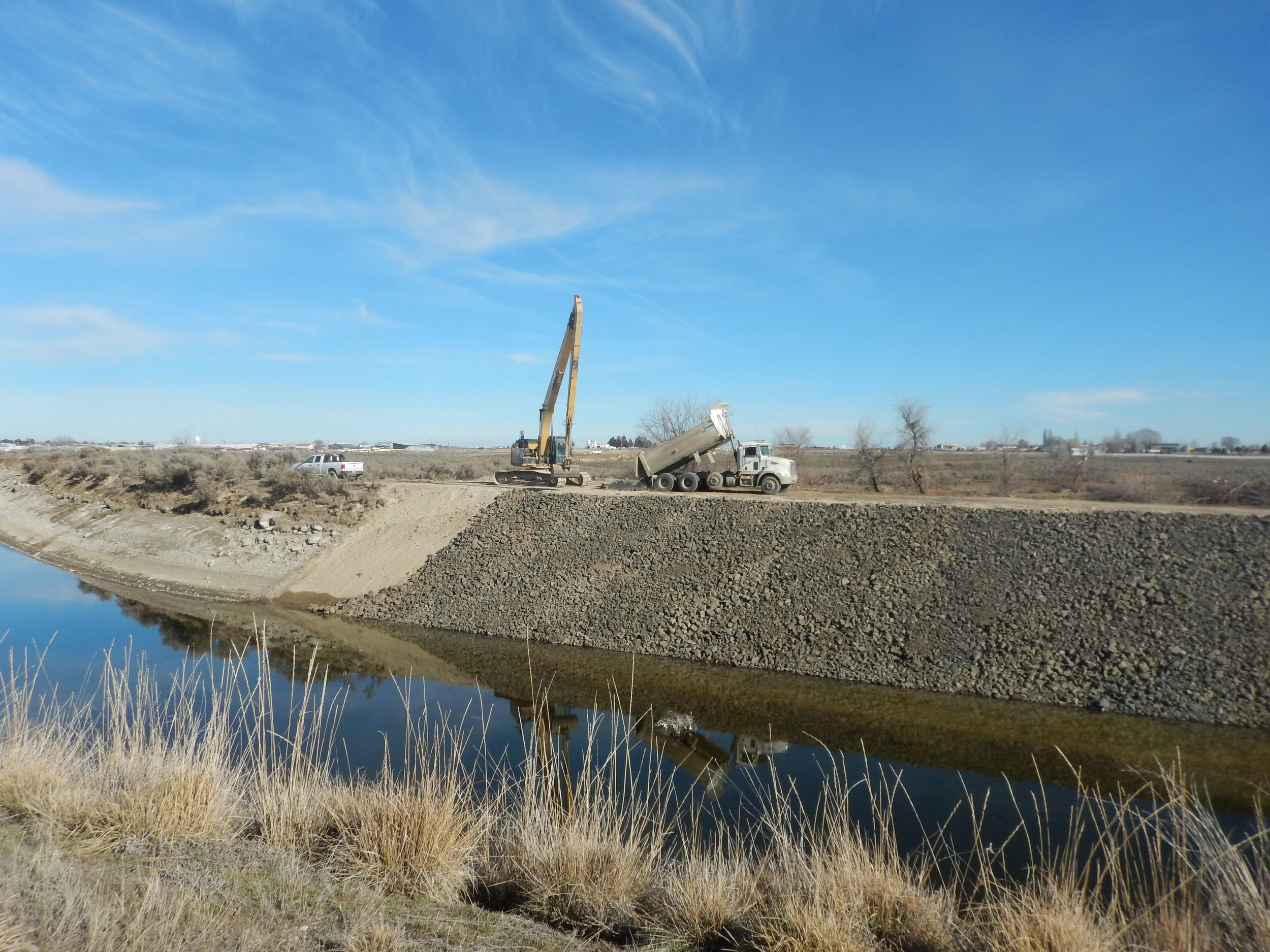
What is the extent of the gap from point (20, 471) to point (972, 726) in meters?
65.4

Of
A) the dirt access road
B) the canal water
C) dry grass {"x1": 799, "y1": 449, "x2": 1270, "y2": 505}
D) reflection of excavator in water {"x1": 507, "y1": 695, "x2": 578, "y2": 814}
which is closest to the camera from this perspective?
reflection of excavator in water {"x1": 507, "y1": 695, "x2": 578, "y2": 814}

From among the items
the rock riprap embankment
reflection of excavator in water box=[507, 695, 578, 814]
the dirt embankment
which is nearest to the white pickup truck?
the dirt embankment

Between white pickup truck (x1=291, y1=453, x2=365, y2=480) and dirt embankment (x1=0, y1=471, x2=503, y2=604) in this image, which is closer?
dirt embankment (x1=0, y1=471, x2=503, y2=604)

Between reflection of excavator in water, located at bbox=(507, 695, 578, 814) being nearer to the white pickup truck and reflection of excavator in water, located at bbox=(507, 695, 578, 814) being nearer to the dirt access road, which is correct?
the dirt access road

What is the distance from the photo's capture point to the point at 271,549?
85.9 ft

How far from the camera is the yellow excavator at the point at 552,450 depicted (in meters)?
28.6

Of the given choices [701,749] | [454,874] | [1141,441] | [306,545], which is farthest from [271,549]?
[1141,441]

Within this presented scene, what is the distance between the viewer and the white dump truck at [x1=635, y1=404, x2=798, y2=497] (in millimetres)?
26734

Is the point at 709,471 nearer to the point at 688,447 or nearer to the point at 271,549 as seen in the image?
the point at 688,447

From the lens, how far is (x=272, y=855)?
17.8 feet

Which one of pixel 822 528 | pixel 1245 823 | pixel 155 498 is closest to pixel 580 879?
pixel 1245 823

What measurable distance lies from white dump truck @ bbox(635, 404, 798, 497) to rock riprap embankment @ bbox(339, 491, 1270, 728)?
3.54m

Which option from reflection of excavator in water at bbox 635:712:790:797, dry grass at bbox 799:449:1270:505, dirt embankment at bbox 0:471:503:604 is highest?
dry grass at bbox 799:449:1270:505

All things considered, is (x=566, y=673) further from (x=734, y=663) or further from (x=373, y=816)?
(x=373, y=816)
